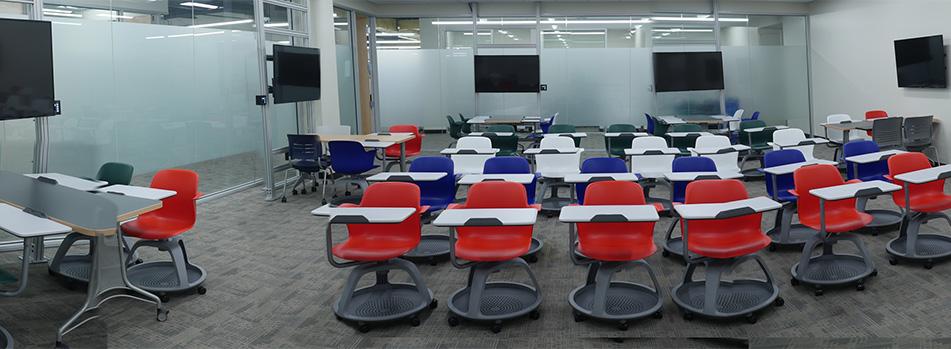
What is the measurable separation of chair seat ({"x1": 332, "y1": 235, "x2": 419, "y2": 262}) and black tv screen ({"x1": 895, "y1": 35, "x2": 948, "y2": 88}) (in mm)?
8981

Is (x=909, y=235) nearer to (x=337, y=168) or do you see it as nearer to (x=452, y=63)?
(x=337, y=168)

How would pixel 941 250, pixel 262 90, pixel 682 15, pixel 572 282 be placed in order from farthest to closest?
pixel 682 15, pixel 262 90, pixel 941 250, pixel 572 282

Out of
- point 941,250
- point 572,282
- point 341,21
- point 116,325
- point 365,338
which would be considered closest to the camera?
point 365,338

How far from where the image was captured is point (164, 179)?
5145 mm

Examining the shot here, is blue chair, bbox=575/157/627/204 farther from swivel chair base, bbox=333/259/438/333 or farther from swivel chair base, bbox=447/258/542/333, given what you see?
swivel chair base, bbox=333/259/438/333

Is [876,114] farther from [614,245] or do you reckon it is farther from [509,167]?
[614,245]

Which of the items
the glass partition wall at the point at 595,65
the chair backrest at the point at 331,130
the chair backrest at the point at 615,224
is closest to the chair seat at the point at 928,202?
the chair backrest at the point at 615,224

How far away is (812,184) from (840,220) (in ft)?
1.00

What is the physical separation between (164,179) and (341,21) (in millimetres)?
7700

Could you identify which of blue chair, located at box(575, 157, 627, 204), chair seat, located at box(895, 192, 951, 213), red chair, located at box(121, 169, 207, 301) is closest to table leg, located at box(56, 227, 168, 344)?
red chair, located at box(121, 169, 207, 301)

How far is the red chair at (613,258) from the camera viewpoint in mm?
4012

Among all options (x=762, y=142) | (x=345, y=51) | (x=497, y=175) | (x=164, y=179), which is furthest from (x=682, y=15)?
(x=164, y=179)

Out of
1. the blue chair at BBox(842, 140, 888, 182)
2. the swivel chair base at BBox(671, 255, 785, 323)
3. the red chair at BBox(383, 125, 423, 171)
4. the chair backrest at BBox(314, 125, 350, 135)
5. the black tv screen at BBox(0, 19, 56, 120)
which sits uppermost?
the black tv screen at BBox(0, 19, 56, 120)

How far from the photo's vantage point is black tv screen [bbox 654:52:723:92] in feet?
40.7
